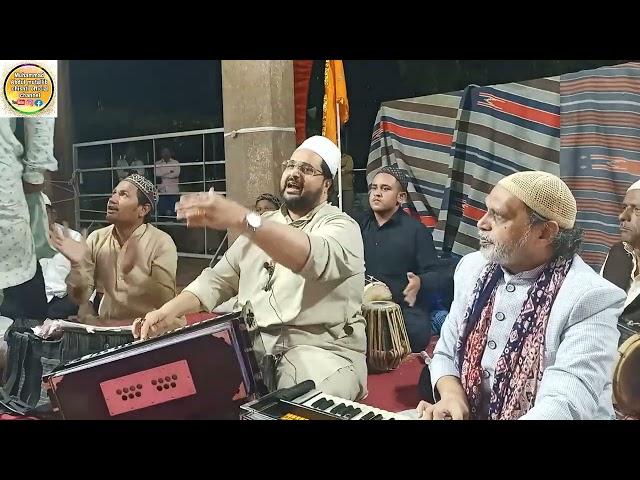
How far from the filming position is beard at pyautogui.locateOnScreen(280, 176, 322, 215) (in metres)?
2.92

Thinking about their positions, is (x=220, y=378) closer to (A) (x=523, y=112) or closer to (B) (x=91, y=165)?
(B) (x=91, y=165)

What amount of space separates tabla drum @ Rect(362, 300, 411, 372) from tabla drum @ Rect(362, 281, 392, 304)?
2cm

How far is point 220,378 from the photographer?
2.95 m

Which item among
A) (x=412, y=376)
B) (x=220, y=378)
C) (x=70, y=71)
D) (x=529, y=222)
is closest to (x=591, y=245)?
(x=529, y=222)

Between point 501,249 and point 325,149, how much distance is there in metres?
0.90

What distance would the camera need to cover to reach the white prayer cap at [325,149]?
294 centimetres

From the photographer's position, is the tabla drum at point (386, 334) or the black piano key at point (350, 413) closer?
the black piano key at point (350, 413)

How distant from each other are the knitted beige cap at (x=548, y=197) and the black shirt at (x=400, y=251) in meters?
0.47

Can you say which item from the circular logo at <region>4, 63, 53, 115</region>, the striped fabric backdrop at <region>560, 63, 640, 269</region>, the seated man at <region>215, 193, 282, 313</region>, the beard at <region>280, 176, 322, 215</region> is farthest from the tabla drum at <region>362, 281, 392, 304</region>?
the circular logo at <region>4, 63, 53, 115</region>

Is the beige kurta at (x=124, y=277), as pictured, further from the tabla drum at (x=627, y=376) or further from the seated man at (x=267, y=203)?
the tabla drum at (x=627, y=376)

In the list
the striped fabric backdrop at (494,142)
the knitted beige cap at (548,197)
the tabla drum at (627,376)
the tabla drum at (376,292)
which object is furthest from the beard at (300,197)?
the tabla drum at (627,376)

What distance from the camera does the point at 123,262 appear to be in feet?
10.2

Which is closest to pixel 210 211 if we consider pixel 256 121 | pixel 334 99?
pixel 256 121

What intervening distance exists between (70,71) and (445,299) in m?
2.05
